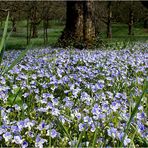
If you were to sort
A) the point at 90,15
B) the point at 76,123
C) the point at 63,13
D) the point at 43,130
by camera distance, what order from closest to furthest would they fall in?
the point at 43,130 → the point at 76,123 → the point at 90,15 → the point at 63,13

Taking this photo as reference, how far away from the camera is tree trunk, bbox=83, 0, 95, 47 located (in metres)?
14.5

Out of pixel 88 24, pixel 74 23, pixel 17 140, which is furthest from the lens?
pixel 74 23

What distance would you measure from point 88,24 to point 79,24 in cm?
38

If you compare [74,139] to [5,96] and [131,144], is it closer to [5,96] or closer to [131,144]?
[131,144]

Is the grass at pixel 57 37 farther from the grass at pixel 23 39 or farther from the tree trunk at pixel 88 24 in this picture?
the tree trunk at pixel 88 24

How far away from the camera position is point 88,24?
14695mm

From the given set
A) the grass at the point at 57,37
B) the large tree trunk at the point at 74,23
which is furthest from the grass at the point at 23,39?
the large tree trunk at the point at 74,23

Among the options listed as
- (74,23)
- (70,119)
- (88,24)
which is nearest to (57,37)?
(74,23)

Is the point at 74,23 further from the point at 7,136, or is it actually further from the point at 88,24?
the point at 7,136

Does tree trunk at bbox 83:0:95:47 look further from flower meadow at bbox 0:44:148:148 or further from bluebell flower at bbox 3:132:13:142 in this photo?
bluebell flower at bbox 3:132:13:142

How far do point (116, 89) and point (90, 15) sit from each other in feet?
34.0

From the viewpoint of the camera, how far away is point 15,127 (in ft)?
9.53

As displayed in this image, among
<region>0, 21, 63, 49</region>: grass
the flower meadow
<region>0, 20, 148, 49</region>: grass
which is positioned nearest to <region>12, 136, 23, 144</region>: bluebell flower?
the flower meadow

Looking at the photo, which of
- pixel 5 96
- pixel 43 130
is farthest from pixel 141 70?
pixel 43 130
